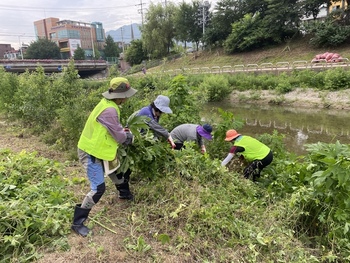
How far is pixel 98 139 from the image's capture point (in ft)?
9.59

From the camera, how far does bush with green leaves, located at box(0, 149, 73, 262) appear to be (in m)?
2.49

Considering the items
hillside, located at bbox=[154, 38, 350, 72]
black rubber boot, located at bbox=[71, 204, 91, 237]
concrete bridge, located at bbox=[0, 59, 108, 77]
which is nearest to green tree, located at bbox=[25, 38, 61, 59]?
concrete bridge, located at bbox=[0, 59, 108, 77]

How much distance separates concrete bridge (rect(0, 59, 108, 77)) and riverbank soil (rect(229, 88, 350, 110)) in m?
22.3

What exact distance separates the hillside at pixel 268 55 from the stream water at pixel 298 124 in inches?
436

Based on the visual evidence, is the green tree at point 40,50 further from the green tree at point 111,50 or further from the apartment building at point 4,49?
the apartment building at point 4,49

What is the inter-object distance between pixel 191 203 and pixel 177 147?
218 cm

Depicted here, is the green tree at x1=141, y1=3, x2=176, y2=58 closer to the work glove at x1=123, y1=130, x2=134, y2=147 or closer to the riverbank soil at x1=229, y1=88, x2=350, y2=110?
the riverbank soil at x1=229, y1=88, x2=350, y2=110

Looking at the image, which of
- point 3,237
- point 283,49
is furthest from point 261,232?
point 283,49

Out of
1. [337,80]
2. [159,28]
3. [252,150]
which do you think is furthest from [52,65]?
[252,150]

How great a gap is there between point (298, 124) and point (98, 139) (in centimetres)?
1216

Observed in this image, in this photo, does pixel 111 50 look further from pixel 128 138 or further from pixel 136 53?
pixel 128 138

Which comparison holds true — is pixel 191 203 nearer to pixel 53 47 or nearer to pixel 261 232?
pixel 261 232

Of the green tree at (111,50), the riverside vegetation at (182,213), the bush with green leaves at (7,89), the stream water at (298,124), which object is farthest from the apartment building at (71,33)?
the riverside vegetation at (182,213)

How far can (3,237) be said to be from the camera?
2.45 m
